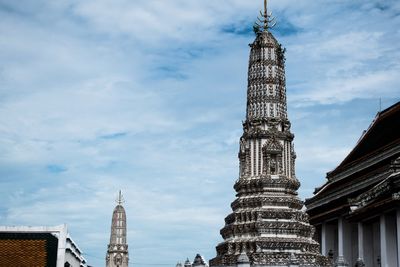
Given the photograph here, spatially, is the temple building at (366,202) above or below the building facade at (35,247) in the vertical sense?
above

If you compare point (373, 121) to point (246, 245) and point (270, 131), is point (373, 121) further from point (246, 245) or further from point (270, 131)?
point (246, 245)

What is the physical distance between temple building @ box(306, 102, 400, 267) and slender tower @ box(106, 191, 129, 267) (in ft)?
124

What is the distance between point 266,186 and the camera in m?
37.3

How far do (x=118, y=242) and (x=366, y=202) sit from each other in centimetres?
4979

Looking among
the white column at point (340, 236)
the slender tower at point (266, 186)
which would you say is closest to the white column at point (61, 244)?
the slender tower at point (266, 186)

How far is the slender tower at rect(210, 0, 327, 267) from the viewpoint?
35.3 meters

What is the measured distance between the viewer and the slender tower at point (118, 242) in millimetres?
88062

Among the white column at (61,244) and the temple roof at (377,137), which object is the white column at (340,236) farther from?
the white column at (61,244)

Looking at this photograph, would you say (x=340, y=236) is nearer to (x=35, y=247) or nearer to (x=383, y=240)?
(x=383, y=240)

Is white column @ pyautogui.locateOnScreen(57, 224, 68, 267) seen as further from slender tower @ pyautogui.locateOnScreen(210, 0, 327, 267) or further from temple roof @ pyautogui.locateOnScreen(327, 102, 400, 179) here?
temple roof @ pyautogui.locateOnScreen(327, 102, 400, 179)

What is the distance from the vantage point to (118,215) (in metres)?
90.9

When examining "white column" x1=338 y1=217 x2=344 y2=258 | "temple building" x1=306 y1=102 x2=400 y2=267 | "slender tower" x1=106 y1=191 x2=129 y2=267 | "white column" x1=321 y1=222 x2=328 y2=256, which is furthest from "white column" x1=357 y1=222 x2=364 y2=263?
"slender tower" x1=106 y1=191 x2=129 y2=267

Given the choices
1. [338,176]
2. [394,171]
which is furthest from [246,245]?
[338,176]

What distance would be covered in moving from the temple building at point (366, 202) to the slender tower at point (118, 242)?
37.9 metres
